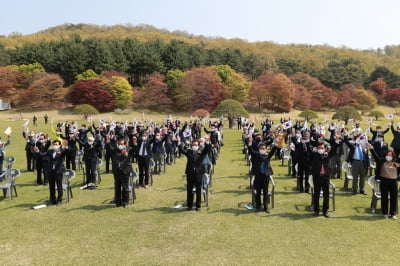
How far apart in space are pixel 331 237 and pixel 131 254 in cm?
479

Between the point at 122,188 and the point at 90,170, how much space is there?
10.4 ft

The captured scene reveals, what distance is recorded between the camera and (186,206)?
11.1 m

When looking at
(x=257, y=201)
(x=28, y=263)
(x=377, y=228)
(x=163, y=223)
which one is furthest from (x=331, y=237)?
(x=28, y=263)

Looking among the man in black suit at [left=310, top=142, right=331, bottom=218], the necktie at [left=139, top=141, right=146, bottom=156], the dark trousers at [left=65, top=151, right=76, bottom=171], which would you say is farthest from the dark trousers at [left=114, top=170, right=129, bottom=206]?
the dark trousers at [left=65, top=151, right=76, bottom=171]

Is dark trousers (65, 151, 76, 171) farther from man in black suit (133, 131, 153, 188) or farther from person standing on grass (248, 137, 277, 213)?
person standing on grass (248, 137, 277, 213)

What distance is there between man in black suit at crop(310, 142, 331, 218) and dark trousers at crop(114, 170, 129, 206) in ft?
18.7

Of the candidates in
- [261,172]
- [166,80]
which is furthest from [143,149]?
[166,80]

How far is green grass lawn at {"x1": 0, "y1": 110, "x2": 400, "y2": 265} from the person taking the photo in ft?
24.3

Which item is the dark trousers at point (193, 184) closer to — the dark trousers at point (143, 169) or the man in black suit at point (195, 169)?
the man in black suit at point (195, 169)

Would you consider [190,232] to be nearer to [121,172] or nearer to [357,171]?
[121,172]

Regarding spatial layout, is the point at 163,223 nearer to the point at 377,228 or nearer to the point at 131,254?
the point at 131,254

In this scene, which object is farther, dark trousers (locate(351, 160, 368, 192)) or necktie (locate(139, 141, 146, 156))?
necktie (locate(139, 141, 146, 156))

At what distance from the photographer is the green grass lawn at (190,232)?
7.40m

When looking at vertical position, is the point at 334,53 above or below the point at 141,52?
above
